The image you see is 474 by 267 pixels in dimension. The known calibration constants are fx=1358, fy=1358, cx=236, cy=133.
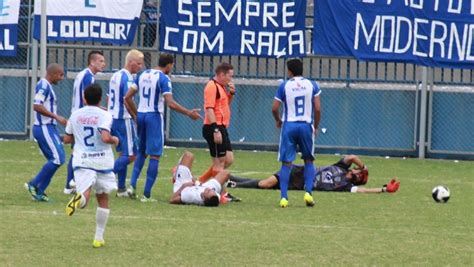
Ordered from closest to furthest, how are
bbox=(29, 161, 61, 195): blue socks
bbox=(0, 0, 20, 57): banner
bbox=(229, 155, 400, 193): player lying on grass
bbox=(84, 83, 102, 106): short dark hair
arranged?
1. bbox=(84, 83, 102, 106): short dark hair
2. bbox=(29, 161, 61, 195): blue socks
3. bbox=(229, 155, 400, 193): player lying on grass
4. bbox=(0, 0, 20, 57): banner

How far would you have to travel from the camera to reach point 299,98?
56.3ft

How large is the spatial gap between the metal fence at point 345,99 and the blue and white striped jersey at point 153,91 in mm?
8926

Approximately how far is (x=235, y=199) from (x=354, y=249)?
494 cm

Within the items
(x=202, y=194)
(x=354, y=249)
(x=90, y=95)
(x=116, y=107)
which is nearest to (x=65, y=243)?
(x=90, y=95)

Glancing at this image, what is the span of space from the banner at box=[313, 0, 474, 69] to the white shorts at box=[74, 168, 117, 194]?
12921mm

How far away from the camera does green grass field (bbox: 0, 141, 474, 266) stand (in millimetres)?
12289

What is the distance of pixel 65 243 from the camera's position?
42.6 ft

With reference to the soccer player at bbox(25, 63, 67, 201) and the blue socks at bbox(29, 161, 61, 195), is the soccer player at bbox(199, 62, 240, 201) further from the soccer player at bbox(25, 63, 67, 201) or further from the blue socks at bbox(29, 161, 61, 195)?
the blue socks at bbox(29, 161, 61, 195)

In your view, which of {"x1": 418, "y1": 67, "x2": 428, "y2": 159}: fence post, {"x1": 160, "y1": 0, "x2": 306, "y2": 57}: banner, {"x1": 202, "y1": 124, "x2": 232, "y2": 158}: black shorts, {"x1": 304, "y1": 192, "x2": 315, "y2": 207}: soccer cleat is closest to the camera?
{"x1": 304, "y1": 192, "x2": 315, "y2": 207}: soccer cleat

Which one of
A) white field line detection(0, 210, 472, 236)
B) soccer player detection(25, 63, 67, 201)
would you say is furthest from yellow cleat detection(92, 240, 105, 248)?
soccer player detection(25, 63, 67, 201)

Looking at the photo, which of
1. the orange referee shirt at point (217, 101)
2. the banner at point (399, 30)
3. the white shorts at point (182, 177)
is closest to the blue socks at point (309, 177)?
the orange referee shirt at point (217, 101)

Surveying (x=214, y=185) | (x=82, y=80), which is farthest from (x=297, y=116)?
(x=82, y=80)

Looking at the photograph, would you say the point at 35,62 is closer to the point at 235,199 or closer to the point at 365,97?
the point at 365,97

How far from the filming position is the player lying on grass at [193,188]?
1686 cm
